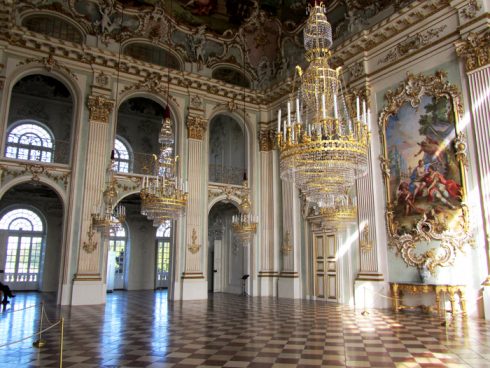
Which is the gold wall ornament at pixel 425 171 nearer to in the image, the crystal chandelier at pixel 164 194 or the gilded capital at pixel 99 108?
the crystal chandelier at pixel 164 194

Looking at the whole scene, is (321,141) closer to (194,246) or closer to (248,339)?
(248,339)

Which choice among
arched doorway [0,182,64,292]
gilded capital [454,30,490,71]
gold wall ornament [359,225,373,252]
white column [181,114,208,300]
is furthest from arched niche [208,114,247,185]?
gilded capital [454,30,490,71]

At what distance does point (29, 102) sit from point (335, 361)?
51.5 ft

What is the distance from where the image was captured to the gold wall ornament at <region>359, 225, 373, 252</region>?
1107 cm

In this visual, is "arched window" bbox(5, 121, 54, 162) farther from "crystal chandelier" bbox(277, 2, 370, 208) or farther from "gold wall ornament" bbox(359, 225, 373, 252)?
"crystal chandelier" bbox(277, 2, 370, 208)

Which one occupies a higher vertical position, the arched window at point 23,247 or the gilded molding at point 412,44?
the gilded molding at point 412,44

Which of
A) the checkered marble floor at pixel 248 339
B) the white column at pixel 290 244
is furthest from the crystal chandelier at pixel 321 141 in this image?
the white column at pixel 290 244

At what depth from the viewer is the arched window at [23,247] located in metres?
16.8

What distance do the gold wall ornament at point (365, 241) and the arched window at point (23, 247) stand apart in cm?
1315

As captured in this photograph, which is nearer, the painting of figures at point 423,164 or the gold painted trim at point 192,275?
the painting of figures at point 423,164

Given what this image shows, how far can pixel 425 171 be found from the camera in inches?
396

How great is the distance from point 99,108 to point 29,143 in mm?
4971

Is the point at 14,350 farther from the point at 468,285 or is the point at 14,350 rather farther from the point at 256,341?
the point at 468,285

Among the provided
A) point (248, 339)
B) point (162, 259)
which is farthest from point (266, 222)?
point (248, 339)
